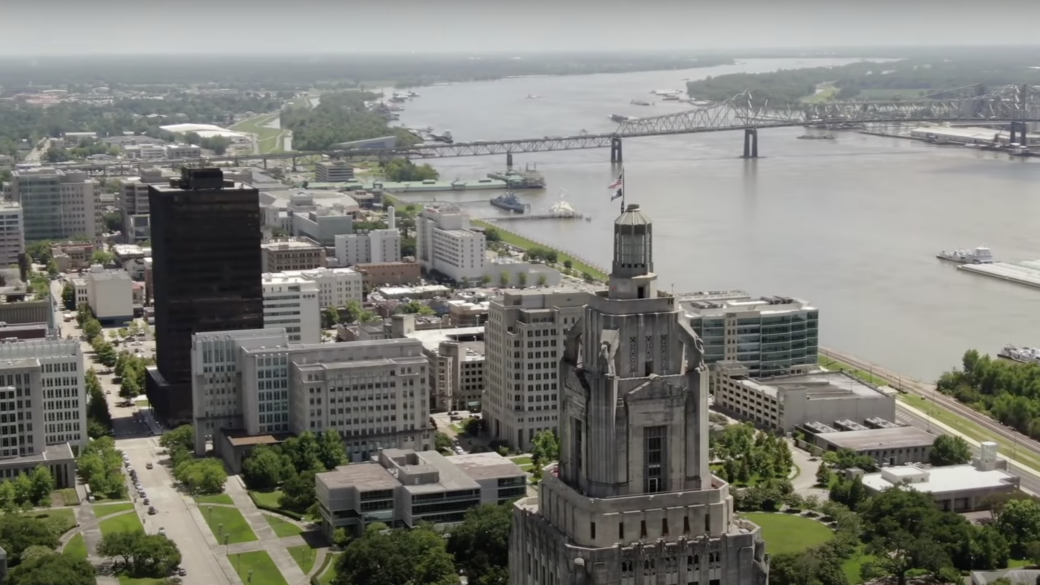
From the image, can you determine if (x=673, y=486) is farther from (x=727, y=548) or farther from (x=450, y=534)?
(x=450, y=534)

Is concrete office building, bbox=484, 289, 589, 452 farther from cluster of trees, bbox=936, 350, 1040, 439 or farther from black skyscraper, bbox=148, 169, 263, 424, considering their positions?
cluster of trees, bbox=936, 350, 1040, 439

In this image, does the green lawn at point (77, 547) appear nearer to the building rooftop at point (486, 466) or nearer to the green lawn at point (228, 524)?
the green lawn at point (228, 524)

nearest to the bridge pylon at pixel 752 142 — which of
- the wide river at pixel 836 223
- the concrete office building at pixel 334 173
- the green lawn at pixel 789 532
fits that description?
the wide river at pixel 836 223

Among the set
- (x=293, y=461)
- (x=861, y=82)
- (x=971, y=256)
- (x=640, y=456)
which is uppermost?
(x=861, y=82)

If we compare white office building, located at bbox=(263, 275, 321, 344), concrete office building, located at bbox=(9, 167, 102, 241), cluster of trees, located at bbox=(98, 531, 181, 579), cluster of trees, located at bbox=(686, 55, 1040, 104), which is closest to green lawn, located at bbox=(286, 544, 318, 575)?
cluster of trees, located at bbox=(98, 531, 181, 579)

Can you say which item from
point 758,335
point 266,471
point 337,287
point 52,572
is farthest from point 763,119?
point 52,572

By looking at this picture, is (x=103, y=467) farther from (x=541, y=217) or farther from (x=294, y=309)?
(x=541, y=217)
